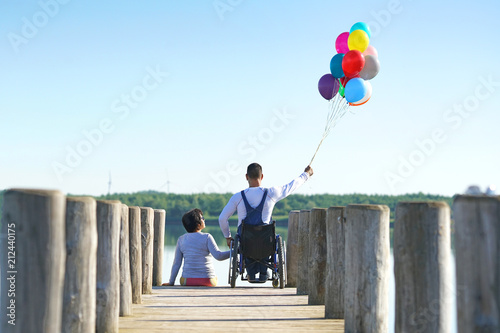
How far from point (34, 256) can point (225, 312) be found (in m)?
3.17

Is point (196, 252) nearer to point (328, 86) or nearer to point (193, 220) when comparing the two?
point (193, 220)

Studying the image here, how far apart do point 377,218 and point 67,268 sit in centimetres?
207

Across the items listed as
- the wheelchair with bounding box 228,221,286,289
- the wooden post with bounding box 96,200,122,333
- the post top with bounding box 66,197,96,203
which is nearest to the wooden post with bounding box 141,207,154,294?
the wheelchair with bounding box 228,221,286,289

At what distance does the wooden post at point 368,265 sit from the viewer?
14.7 ft

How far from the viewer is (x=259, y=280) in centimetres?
804

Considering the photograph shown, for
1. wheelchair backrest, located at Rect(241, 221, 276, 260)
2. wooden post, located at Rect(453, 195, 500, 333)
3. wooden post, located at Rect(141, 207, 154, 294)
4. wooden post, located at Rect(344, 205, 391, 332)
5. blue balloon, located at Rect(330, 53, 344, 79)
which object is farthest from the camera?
blue balloon, located at Rect(330, 53, 344, 79)

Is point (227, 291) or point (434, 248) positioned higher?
point (434, 248)

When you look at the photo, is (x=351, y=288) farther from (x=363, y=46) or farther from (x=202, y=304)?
(x=363, y=46)

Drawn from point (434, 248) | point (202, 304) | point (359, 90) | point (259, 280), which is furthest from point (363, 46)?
point (434, 248)

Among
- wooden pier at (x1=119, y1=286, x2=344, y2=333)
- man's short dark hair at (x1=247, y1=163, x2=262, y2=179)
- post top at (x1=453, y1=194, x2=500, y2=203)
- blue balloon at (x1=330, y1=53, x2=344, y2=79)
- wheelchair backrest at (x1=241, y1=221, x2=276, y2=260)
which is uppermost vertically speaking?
blue balloon at (x1=330, y1=53, x2=344, y2=79)

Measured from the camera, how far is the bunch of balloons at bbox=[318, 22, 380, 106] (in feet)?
31.1

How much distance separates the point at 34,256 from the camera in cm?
317

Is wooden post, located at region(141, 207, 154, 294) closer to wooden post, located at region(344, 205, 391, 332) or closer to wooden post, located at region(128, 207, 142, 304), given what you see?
wooden post, located at region(128, 207, 142, 304)

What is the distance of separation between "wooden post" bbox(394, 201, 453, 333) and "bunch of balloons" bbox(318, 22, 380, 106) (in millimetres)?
5799
